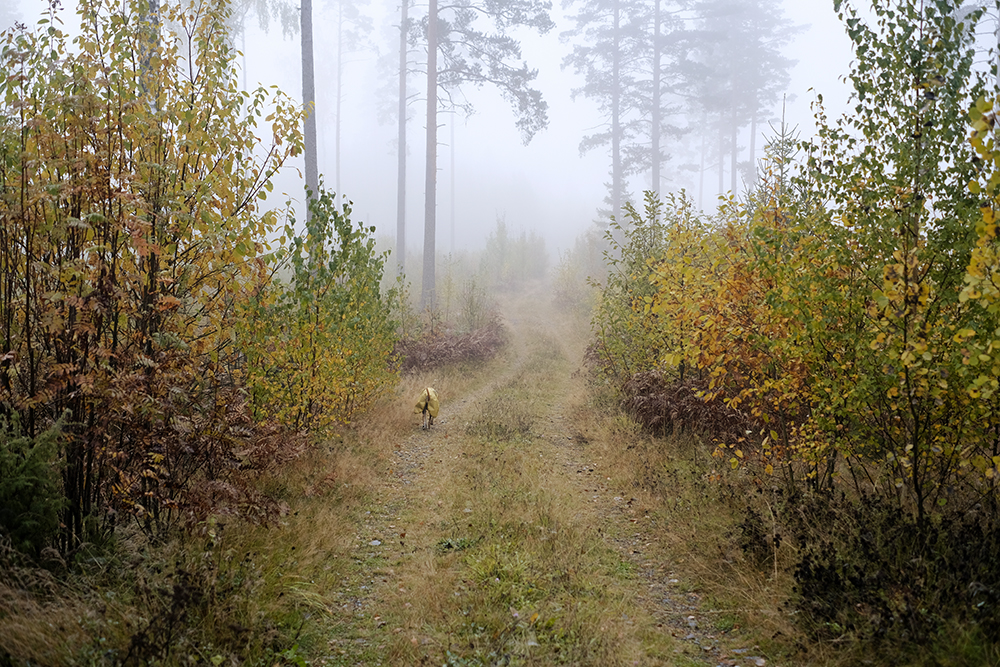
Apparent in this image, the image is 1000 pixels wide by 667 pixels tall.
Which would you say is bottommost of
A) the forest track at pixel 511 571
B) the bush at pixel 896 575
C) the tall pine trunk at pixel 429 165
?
the forest track at pixel 511 571

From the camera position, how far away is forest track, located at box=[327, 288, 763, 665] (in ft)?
11.6

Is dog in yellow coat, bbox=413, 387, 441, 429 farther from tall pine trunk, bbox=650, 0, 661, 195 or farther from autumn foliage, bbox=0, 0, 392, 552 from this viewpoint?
tall pine trunk, bbox=650, 0, 661, 195

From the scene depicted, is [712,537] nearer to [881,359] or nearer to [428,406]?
[881,359]

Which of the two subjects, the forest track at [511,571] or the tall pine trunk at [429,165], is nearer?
the forest track at [511,571]

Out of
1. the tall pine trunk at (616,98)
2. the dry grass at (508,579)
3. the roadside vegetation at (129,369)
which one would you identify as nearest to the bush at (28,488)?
the roadside vegetation at (129,369)

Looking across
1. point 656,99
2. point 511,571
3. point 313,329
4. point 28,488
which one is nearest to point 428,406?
point 313,329

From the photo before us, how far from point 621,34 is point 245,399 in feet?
90.7

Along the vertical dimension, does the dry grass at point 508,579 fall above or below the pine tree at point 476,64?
below

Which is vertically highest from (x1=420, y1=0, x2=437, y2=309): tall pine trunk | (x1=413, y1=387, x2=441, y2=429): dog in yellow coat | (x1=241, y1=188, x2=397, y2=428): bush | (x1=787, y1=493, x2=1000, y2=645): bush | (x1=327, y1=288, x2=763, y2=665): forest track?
(x1=420, y1=0, x2=437, y2=309): tall pine trunk

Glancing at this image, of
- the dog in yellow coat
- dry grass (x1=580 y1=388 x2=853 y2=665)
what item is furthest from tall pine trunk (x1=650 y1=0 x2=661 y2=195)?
dry grass (x1=580 y1=388 x2=853 y2=665)

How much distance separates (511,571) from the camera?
14.3ft

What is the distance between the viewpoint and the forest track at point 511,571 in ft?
11.6

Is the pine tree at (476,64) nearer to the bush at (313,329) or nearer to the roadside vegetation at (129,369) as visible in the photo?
the bush at (313,329)

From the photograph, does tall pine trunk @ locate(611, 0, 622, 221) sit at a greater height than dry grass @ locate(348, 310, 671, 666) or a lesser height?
greater
